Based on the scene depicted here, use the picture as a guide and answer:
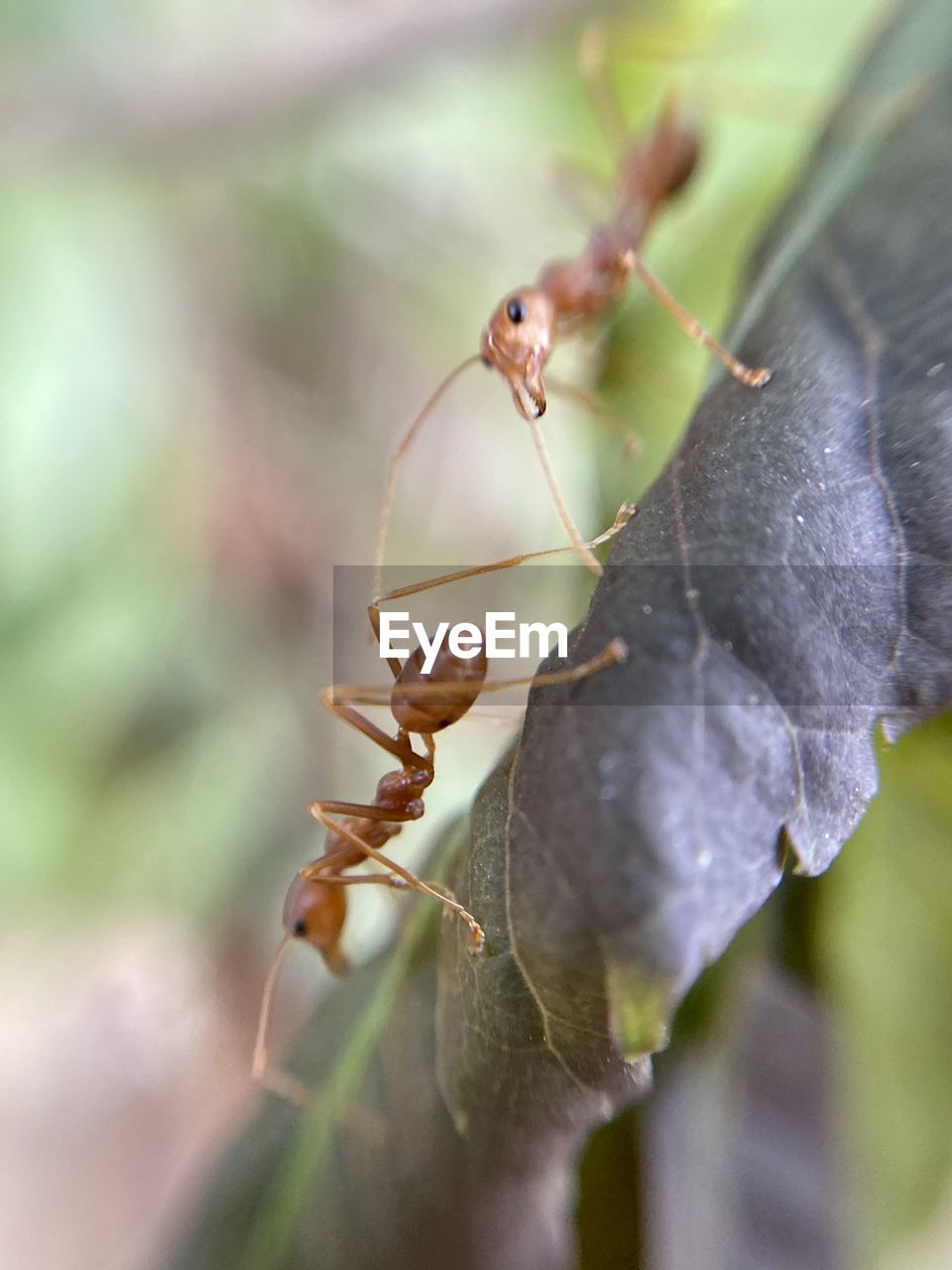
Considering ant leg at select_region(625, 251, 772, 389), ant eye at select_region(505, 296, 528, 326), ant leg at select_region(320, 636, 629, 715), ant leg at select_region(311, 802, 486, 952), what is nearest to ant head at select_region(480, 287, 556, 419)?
ant eye at select_region(505, 296, 528, 326)

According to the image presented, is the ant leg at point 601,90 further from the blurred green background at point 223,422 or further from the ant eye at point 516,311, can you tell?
the ant eye at point 516,311

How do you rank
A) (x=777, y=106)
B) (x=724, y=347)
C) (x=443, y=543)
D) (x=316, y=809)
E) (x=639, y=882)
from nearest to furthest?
1. (x=639, y=882)
2. (x=724, y=347)
3. (x=316, y=809)
4. (x=777, y=106)
5. (x=443, y=543)

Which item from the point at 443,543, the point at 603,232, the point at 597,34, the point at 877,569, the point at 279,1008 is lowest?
the point at 279,1008

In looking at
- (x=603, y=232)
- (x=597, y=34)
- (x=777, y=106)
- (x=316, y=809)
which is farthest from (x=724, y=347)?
(x=597, y=34)

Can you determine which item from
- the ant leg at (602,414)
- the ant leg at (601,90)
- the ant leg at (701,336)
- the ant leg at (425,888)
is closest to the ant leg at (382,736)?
the ant leg at (425,888)

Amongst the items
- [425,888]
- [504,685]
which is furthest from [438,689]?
[425,888]

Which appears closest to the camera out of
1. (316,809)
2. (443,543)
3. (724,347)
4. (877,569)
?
(877,569)

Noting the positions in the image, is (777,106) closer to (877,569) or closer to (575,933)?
(877,569)
